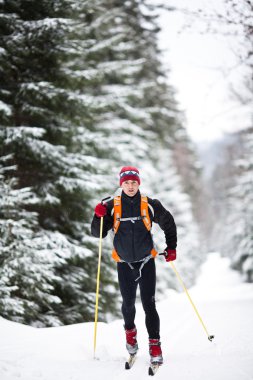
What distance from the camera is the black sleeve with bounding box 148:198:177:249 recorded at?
442 centimetres

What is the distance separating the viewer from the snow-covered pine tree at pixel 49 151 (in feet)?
23.2

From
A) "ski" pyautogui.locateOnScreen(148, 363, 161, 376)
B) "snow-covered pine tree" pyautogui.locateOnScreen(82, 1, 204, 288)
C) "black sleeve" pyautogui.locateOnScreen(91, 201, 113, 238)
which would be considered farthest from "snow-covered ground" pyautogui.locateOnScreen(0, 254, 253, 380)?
"snow-covered pine tree" pyautogui.locateOnScreen(82, 1, 204, 288)

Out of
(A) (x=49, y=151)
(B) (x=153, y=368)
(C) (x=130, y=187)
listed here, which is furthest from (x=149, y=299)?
(A) (x=49, y=151)

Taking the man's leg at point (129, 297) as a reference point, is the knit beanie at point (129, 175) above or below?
above

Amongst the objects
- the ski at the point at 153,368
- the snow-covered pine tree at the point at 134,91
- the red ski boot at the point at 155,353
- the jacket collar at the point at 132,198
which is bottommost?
the ski at the point at 153,368

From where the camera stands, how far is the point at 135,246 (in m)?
4.29

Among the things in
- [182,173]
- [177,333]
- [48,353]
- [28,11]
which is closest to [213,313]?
[177,333]

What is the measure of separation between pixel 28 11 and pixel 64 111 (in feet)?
8.41

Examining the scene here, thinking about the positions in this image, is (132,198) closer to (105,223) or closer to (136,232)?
(136,232)

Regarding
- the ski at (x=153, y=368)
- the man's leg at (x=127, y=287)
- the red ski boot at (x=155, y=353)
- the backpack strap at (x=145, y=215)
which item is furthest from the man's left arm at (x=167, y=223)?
the ski at (x=153, y=368)

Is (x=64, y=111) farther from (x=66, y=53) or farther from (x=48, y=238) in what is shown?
(x=48, y=238)

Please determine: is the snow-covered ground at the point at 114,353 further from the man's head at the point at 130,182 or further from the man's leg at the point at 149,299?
the man's head at the point at 130,182

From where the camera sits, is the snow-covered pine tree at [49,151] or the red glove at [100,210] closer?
the red glove at [100,210]

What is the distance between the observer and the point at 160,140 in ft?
52.3
